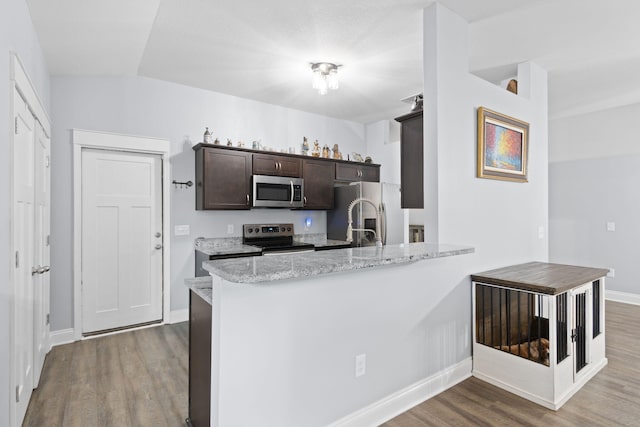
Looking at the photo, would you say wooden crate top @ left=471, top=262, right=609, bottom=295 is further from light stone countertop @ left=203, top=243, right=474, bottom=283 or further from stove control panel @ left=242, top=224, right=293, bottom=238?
stove control panel @ left=242, top=224, right=293, bottom=238

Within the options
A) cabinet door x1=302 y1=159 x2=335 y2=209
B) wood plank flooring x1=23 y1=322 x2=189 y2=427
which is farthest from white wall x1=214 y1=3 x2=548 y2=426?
cabinet door x1=302 y1=159 x2=335 y2=209

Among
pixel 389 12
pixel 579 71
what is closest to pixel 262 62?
pixel 389 12

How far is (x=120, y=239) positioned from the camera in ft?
12.2

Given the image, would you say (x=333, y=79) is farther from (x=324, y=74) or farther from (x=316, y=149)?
(x=316, y=149)

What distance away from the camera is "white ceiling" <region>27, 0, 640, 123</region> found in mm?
2453

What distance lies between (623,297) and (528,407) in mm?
3717

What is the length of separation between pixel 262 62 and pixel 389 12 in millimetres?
1375


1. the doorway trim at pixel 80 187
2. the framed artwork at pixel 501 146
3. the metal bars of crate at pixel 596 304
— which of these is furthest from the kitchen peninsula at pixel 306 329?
the doorway trim at pixel 80 187

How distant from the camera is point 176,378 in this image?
→ 265 cm

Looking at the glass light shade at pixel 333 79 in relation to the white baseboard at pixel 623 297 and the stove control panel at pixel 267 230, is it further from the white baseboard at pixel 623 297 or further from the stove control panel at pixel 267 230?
the white baseboard at pixel 623 297

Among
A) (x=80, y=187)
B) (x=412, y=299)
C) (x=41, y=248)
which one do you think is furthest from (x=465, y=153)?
(x=80, y=187)

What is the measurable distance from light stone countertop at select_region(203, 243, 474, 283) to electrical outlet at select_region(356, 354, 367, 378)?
0.58 meters

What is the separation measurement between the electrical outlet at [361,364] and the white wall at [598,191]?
15.5 feet

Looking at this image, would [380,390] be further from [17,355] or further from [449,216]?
[17,355]
